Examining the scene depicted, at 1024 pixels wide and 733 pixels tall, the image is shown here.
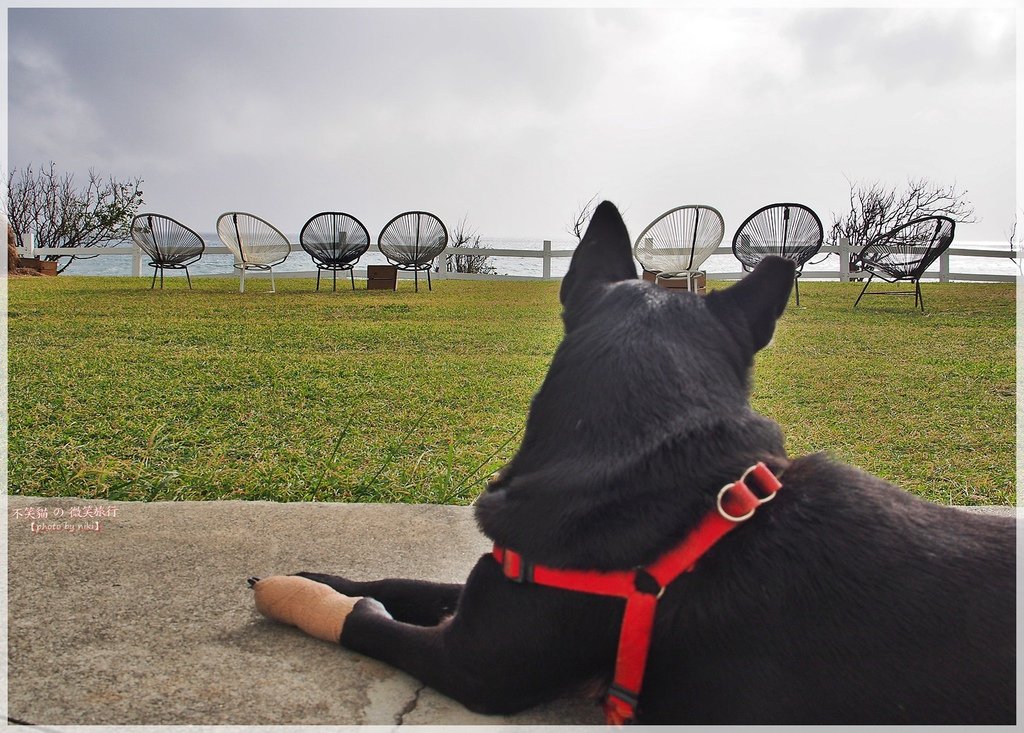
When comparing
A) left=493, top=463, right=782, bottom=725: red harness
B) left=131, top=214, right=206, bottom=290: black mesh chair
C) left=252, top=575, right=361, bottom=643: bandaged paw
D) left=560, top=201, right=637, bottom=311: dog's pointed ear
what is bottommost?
left=252, top=575, right=361, bottom=643: bandaged paw

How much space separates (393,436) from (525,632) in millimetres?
2617

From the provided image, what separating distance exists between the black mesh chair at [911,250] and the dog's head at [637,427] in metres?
9.98

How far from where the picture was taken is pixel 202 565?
2.14 m

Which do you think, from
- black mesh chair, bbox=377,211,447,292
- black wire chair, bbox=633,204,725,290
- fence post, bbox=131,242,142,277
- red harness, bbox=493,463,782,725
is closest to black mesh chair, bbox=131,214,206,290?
black mesh chair, bbox=377,211,447,292

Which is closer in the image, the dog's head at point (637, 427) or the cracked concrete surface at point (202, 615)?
the dog's head at point (637, 427)

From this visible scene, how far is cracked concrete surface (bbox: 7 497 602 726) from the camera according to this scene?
1.50 m

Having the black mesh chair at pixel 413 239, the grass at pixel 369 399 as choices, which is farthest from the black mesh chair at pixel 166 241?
the grass at pixel 369 399

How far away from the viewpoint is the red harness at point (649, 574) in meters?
1.25

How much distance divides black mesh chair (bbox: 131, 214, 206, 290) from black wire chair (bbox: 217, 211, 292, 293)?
22.9 inches

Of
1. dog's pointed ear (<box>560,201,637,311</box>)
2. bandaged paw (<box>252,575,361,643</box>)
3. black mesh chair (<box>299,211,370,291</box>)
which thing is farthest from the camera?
black mesh chair (<box>299,211,370,291</box>)

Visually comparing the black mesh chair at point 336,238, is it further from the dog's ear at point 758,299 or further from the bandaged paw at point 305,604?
the dog's ear at point 758,299

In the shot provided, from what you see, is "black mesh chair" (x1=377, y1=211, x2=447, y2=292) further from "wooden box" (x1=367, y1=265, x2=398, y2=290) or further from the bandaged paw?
the bandaged paw

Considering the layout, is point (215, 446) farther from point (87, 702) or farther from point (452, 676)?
point (452, 676)

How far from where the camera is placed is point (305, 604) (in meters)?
1.79
